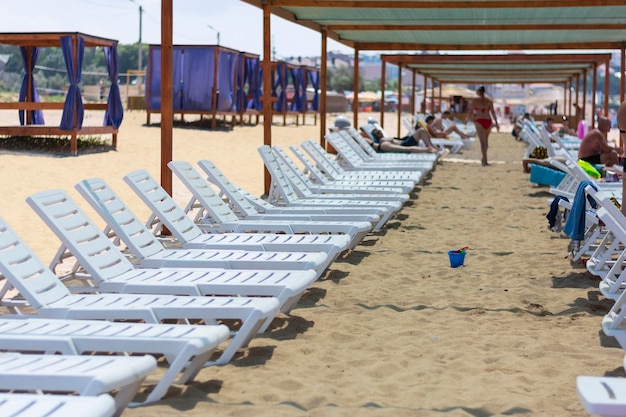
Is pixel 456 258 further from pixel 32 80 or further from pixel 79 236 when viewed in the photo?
pixel 32 80

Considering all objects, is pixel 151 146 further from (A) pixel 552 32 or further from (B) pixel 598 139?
(B) pixel 598 139

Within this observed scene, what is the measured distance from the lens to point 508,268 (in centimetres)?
674

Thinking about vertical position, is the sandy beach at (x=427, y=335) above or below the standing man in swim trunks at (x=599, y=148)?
below

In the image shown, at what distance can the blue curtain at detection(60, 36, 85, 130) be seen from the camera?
16.1 meters

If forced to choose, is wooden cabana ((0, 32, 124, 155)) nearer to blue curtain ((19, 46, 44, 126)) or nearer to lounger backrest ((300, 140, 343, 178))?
blue curtain ((19, 46, 44, 126))

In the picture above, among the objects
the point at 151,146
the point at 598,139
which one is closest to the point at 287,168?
the point at 598,139

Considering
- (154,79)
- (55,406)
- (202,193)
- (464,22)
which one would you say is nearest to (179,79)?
(154,79)

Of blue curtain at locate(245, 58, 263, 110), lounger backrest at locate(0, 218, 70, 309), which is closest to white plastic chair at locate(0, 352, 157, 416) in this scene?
lounger backrest at locate(0, 218, 70, 309)

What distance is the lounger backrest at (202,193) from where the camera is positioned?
22.5 feet

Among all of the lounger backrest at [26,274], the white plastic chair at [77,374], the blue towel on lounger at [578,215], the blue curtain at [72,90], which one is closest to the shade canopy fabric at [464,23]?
the blue towel on lounger at [578,215]

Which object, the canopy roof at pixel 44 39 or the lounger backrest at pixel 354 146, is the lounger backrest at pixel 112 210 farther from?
the canopy roof at pixel 44 39

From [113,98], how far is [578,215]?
12.8 meters

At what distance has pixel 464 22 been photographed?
40.4 feet

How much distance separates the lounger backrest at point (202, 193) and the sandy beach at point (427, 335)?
35.7 inches
